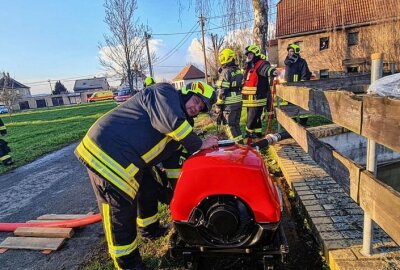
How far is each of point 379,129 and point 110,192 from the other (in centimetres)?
205

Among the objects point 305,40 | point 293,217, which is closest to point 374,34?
point 293,217

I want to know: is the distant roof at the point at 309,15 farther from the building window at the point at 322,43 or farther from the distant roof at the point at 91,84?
the distant roof at the point at 91,84

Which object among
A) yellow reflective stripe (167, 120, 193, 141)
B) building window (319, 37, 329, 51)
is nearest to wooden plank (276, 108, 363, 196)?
yellow reflective stripe (167, 120, 193, 141)

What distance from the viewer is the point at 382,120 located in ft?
5.85

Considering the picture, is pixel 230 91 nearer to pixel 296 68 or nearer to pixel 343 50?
pixel 296 68

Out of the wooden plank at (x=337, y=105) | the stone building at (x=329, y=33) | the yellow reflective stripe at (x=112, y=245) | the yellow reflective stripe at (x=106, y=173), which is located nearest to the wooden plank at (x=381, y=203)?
the wooden plank at (x=337, y=105)

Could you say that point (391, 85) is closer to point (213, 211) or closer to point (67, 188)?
point (213, 211)

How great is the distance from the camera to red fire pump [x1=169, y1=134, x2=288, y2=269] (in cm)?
229

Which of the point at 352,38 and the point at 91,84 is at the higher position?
the point at 352,38

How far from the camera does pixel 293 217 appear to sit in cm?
346

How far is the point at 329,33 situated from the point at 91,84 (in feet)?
250

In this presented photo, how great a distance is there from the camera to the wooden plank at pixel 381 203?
66.6 inches

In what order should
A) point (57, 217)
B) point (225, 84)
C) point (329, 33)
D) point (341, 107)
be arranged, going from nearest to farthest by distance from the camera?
point (341, 107), point (57, 217), point (225, 84), point (329, 33)

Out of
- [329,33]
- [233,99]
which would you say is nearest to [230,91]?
[233,99]
